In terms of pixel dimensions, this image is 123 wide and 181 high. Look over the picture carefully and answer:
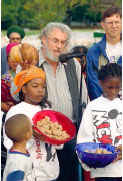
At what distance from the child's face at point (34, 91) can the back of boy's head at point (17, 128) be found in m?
0.44

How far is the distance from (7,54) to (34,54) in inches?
28.3

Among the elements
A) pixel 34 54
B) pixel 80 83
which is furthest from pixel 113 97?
pixel 34 54

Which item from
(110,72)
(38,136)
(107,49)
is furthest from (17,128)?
(107,49)

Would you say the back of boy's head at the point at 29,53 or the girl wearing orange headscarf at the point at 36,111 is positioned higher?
the back of boy's head at the point at 29,53

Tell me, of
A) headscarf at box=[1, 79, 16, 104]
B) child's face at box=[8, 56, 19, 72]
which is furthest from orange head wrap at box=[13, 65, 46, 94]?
child's face at box=[8, 56, 19, 72]

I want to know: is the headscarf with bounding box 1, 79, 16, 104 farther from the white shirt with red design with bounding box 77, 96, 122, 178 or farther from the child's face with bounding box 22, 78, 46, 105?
the white shirt with red design with bounding box 77, 96, 122, 178

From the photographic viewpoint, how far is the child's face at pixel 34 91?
349 cm

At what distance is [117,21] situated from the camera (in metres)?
4.17

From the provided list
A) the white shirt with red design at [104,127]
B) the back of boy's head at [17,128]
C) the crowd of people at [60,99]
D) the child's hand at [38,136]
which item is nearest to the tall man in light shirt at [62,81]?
the crowd of people at [60,99]

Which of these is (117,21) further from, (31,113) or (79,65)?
(31,113)

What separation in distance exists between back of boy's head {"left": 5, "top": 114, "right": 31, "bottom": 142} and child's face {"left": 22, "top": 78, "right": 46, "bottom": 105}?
44cm

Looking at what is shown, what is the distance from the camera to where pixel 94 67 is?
4.21m

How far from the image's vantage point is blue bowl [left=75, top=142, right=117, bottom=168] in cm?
303

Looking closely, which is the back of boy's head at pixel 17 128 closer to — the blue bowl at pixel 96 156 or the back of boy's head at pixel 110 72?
the blue bowl at pixel 96 156
